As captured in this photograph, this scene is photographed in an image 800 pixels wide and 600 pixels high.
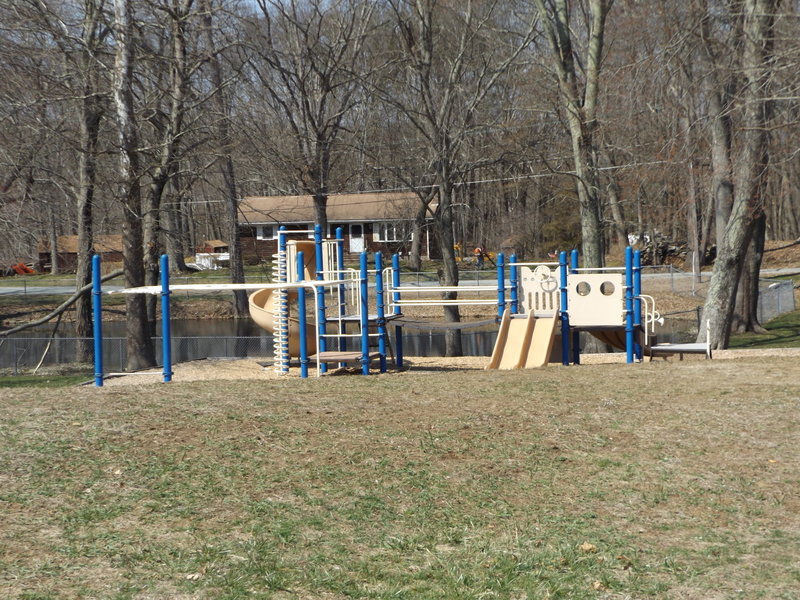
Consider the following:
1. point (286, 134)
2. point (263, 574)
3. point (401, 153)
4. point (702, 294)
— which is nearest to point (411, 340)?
point (286, 134)

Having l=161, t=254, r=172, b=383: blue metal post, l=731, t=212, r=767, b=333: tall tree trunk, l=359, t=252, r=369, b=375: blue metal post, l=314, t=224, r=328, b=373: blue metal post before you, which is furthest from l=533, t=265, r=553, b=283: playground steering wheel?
l=731, t=212, r=767, b=333: tall tree trunk

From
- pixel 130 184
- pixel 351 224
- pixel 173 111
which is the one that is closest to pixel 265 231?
pixel 351 224

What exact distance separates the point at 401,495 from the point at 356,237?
56259 mm

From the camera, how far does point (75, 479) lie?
21.8ft

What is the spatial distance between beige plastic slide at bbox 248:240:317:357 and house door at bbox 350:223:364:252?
136 feet

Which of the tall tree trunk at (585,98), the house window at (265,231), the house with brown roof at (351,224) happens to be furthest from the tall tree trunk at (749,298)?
the house window at (265,231)

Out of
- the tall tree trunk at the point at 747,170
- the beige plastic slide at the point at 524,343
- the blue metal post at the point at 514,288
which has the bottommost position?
the beige plastic slide at the point at 524,343

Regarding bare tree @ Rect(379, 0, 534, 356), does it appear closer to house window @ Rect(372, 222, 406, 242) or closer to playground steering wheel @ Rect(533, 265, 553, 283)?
playground steering wheel @ Rect(533, 265, 553, 283)

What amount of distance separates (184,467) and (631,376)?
21.9 ft

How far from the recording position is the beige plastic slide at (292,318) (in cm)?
1645

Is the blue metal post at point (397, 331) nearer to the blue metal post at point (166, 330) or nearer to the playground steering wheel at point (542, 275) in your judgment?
the playground steering wheel at point (542, 275)

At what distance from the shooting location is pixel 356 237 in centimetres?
6241

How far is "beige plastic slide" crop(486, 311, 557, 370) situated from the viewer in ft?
47.0

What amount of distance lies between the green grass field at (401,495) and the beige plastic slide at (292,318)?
244 inches
